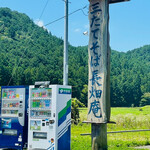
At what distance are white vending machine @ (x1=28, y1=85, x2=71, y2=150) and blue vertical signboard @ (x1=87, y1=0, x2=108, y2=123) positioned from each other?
1.26 metres

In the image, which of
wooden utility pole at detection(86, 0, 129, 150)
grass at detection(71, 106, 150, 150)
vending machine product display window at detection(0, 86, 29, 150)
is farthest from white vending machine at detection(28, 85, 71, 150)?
wooden utility pole at detection(86, 0, 129, 150)

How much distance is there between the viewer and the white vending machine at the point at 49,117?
22.3 ft

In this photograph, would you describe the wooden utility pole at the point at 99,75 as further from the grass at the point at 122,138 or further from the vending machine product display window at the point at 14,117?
the vending machine product display window at the point at 14,117

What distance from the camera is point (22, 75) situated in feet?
180

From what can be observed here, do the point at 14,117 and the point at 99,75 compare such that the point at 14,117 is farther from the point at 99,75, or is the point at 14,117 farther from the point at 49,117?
the point at 99,75

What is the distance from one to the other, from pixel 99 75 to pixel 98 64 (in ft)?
0.81

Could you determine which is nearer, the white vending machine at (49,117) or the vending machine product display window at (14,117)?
the white vending machine at (49,117)

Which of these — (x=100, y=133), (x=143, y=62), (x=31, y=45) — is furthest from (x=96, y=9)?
(x=143, y=62)

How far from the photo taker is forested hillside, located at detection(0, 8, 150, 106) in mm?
55375

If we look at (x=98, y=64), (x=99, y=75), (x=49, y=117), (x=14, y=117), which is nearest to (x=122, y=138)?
(x=49, y=117)

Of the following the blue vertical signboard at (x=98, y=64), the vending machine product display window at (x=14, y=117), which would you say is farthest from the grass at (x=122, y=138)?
the blue vertical signboard at (x=98, y=64)

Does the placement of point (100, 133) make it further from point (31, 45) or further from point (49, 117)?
point (31, 45)

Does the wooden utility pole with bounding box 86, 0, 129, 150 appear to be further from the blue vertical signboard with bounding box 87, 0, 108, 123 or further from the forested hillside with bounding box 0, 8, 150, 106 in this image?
the forested hillside with bounding box 0, 8, 150, 106

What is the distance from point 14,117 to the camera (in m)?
7.95
